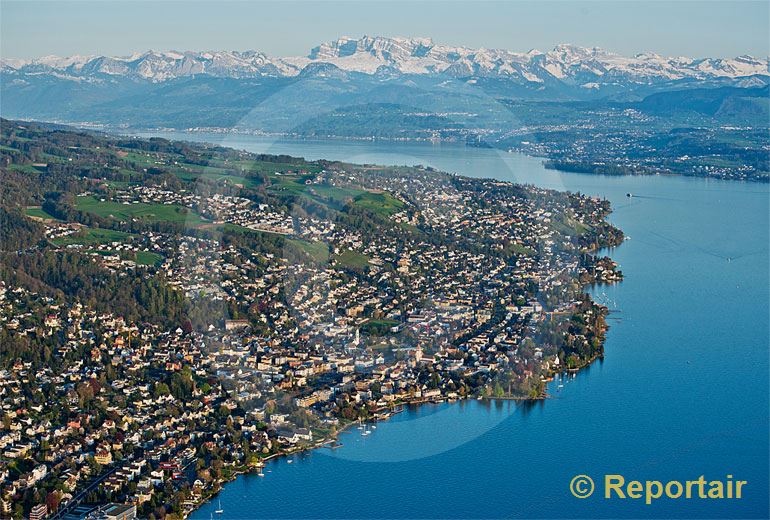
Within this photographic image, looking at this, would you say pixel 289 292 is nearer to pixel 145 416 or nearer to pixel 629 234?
pixel 145 416

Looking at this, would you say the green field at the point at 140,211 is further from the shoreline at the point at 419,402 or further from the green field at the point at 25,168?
the shoreline at the point at 419,402

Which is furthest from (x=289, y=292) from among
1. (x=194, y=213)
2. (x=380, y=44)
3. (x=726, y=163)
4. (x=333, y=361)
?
(x=380, y=44)

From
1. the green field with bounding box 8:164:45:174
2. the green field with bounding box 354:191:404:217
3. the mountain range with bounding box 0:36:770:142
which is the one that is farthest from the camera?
the mountain range with bounding box 0:36:770:142

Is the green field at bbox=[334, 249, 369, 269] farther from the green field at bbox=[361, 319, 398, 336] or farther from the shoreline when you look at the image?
the shoreline

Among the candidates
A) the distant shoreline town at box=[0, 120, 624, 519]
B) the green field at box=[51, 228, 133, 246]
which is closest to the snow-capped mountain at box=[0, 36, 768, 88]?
the distant shoreline town at box=[0, 120, 624, 519]
